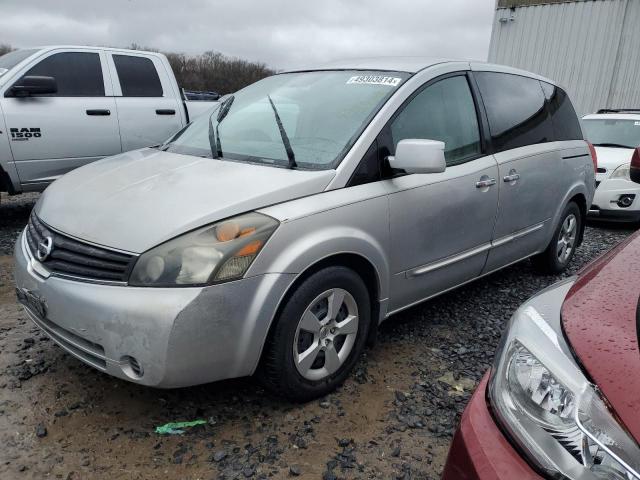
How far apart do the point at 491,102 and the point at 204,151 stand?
6.29 feet

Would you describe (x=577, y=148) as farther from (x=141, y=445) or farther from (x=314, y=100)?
(x=141, y=445)

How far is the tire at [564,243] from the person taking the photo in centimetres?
433

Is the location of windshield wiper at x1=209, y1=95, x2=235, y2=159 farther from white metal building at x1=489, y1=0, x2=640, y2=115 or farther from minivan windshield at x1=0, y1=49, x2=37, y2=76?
white metal building at x1=489, y1=0, x2=640, y2=115

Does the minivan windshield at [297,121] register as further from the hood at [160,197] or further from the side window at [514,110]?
the side window at [514,110]

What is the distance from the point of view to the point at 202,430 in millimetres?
2342

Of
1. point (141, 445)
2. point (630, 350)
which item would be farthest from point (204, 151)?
point (630, 350)

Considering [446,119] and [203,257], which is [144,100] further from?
[203,257]

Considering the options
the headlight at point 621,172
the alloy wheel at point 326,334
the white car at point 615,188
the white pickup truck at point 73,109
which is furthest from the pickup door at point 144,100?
the headlight at point 621,172

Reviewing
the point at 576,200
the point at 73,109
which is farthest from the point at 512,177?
the point at 73,109

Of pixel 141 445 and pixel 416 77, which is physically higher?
pixel 416 77

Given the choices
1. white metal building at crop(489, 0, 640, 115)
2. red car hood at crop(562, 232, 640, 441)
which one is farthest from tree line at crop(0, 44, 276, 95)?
red car hood at crop(562, 232, 640, 441)

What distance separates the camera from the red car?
3.58 ft

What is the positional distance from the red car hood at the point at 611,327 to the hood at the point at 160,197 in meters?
1.27

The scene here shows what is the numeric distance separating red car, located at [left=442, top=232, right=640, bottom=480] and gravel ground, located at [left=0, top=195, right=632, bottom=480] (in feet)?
3.08
